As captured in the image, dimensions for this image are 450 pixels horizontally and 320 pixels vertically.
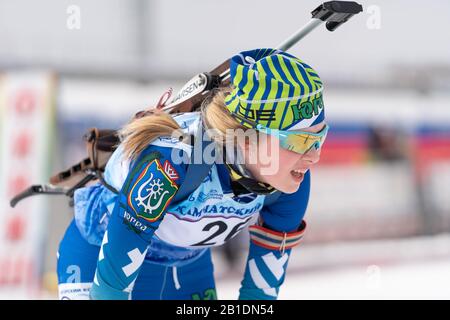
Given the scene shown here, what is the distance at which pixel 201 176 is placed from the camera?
1302mm

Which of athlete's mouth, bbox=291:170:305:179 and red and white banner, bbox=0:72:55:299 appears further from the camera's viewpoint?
red and white banner, bbox=0:72:55:299

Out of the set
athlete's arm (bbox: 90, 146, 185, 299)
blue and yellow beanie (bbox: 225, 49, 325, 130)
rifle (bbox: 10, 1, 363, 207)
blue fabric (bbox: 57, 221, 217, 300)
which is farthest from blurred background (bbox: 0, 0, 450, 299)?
blue and yellow beanie (bbox: 225, 49, 325, 130)

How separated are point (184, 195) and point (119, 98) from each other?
2.95 meters

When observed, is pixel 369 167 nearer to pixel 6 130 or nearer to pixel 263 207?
pixel 6 130

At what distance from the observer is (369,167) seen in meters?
4.72

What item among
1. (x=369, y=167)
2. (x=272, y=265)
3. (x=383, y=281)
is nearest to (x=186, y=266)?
(x=272, y=265)

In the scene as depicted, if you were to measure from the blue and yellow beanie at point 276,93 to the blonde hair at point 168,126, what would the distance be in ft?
0.11

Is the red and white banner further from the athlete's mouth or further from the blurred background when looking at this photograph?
the athlete's mouth

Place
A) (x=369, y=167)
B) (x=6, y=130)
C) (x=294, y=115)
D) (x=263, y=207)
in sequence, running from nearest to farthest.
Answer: (x=294, y=115) → (x=263, y=207) → (x=6, y=130) → (x=369, y=167)

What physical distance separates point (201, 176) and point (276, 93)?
0.75 feet

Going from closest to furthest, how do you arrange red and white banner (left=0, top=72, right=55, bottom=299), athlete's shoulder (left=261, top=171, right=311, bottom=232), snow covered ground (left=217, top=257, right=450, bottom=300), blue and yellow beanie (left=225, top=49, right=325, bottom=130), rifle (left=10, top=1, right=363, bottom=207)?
1. blue and yellow beanie (left=225, top=49, right=325, bottom=130)
2. rifle (left=10, top=1, right=363, bottom=207)
3. athlete's shoulder (left=261, top=171, right=311, bottom=232)
4. snow covered ground (left=217, top=257, right=450, bottom=300)
5. red and white banner (left=0, top=72, right=55, bottom=299)

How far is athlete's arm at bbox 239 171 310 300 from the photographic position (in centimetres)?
155

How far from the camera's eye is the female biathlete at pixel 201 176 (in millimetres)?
1258

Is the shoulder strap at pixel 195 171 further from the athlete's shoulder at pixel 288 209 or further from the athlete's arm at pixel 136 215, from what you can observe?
the athlete's shoulder at pixel 288 209
